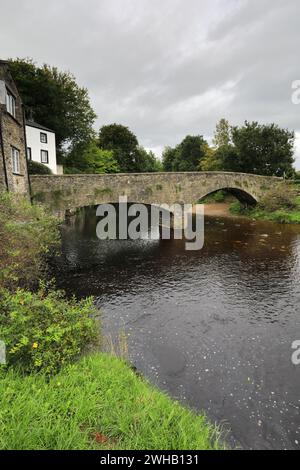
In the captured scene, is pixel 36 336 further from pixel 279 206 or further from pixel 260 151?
pixel 260 151

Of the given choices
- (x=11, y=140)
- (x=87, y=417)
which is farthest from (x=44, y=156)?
(x=87, y=417)

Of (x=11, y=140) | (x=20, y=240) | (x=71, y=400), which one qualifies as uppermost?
(x=11, y=140)

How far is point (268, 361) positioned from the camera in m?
7.18

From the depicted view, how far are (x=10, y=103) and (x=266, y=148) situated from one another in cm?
3661

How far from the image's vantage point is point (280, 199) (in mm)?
30469

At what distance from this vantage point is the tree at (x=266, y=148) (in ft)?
128

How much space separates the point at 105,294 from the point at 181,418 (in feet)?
25.5

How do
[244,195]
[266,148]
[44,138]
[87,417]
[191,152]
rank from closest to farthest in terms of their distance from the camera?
[87,417], [244,195], [44,138], [266,148], [191,152]

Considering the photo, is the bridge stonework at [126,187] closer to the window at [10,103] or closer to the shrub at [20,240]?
the window at [10,103]

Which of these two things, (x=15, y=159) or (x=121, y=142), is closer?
(x=15, y=159)

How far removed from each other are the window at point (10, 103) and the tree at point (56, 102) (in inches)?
750

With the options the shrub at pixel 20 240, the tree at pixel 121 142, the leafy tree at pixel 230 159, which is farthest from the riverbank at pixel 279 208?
the tree at pixel 121 142

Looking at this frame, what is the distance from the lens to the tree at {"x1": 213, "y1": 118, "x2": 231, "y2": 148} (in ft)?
178

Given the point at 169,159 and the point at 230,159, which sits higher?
the point at 169,159
